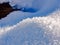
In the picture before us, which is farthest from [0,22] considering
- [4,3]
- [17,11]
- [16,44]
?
[16,44]

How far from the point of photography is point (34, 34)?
181cm

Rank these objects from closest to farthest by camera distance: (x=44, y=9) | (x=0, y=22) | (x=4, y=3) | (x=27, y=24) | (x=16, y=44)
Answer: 1. (x=16, y=44)
2. (x=27, y=24)
3. (x=0, y=22)
4. (x=44, y=9)
5. (x=4, y=3)

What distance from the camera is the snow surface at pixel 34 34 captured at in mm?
1734

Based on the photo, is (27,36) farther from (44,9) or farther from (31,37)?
(44,9)

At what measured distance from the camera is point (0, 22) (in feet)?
8.63

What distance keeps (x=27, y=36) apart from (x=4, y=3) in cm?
159

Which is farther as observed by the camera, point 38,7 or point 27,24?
point 38,7

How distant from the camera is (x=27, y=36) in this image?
1.81 meters

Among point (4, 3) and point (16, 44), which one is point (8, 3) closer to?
point (4, 3)

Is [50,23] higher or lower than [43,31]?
higher

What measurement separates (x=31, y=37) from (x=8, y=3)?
1.62 metres

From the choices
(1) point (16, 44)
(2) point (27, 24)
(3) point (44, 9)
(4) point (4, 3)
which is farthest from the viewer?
(4) point (4, 3)

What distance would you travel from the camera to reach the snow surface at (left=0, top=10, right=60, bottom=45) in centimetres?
173

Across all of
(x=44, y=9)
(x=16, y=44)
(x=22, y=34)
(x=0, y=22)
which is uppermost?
(x=44, y=9)
